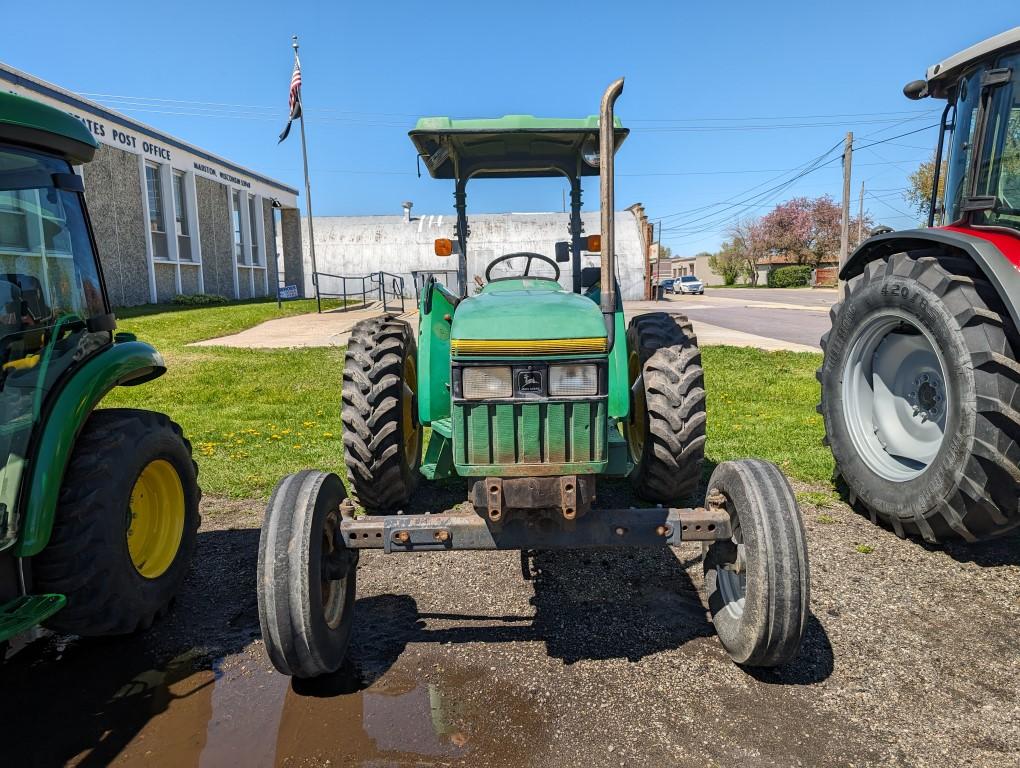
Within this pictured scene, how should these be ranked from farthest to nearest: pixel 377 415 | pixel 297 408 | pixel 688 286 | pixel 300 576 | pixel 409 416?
pixel 688 286, pixel 297 408, pixel 409 416, pixel 377 415, pixel 300 576

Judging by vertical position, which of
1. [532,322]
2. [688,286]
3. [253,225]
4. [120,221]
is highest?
[253,225]

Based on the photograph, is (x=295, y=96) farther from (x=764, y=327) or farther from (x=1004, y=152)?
(x=1004, y=152)

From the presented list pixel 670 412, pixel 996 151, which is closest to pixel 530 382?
pixel 670 412

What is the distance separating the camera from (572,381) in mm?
3004

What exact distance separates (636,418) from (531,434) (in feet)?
5.57

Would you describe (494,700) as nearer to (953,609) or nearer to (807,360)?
(953,609)

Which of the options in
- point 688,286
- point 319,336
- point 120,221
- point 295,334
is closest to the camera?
point 319,336

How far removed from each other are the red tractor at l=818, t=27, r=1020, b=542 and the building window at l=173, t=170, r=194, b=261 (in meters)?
23.7

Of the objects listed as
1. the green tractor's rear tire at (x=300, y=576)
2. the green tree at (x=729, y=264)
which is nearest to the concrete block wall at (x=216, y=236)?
the green tractor's rear tire at (x=300, y=576)

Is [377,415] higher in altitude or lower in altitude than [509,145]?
lower

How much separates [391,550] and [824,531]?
2.75 metres

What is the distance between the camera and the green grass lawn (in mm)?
5809

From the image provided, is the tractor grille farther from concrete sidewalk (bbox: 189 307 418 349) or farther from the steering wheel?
concrete sidewalk (bbox: 189 307 418 349)

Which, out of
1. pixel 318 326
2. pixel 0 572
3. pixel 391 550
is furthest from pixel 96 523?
pixel 318 326
